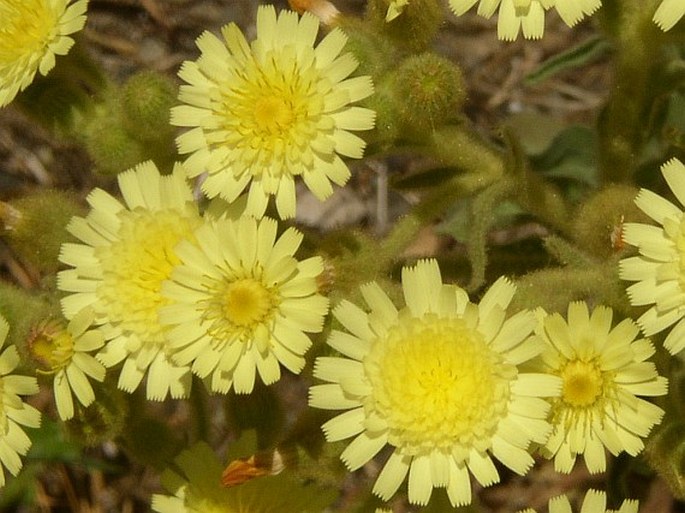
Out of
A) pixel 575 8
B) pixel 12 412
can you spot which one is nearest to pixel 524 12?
pixel 575 8

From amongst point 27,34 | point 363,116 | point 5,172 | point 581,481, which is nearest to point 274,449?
point 363,116

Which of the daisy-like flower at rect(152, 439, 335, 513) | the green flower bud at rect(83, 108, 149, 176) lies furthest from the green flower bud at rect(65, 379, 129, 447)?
the green flower bud at rect(83, 108, 149, 176)

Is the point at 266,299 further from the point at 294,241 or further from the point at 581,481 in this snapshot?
the point at 581,481

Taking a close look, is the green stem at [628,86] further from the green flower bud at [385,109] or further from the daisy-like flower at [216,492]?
the daisy-like flower at [216,492]

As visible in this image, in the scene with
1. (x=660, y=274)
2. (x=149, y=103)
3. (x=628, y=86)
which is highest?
(x=628, y=86)

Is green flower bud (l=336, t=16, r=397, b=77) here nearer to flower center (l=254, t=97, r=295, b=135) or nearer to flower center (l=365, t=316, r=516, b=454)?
flower center (l=254, t=97, r=295, b=135)

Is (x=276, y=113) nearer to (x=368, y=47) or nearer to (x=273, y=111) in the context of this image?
(x=273, y=111)
